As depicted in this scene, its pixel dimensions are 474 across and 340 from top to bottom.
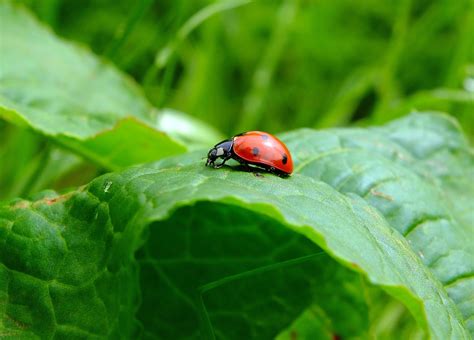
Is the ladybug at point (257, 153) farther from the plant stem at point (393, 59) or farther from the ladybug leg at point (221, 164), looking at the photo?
the plant stem at point (393, 59)

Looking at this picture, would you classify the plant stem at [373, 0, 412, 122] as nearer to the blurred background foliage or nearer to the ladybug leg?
the blurred background foliage

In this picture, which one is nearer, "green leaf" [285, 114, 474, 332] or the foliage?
the foliage

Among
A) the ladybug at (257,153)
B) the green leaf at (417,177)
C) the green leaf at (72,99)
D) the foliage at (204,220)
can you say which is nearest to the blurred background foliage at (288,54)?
the foliage at (204,220)

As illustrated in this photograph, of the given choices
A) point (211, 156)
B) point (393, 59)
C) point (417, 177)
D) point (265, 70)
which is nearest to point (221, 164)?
point (211, 156)

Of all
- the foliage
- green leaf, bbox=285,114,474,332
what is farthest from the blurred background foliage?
green leaf, bbox=285,114,474,332

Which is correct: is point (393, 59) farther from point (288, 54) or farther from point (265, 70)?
point (288, 54)

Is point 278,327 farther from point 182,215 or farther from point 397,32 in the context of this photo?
point 397,32
